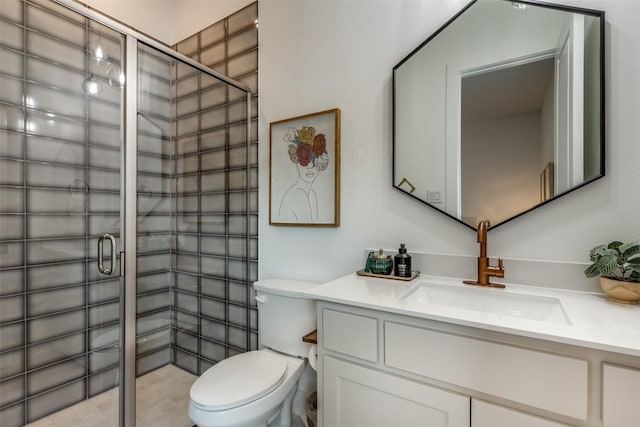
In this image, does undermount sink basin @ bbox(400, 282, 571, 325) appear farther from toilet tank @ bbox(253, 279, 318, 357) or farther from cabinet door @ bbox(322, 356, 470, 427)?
toilet tank @ bbox(253, 279, 318, 357)

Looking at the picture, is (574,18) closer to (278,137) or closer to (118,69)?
(278,137)

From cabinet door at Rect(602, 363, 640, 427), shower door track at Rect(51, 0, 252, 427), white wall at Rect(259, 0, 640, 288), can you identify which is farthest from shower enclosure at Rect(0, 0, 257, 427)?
cabinet door at Rect(602, 363, 640, 427)

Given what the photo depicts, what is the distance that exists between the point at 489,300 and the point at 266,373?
948 mm

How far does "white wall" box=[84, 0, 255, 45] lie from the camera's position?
200 centimetres

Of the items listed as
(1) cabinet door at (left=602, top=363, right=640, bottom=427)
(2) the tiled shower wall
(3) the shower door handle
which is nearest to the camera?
(1) cabinet door at (left=602, top=363, right=640, bottom=427)

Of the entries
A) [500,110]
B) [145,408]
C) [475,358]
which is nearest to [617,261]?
[475,358]

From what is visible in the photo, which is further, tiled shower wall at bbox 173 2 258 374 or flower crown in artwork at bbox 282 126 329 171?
tiled shower wall at bbox 173 2 258 374

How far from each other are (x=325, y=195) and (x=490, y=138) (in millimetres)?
799

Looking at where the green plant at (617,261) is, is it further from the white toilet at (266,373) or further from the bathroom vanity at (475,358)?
the white toilet at (266,373)

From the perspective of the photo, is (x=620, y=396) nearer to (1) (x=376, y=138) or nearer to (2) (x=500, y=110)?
(2) (x=500, y=110)

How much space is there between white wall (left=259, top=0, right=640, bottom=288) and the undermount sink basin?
0.57ft

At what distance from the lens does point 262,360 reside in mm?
1402

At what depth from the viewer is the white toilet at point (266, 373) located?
3.62 ft

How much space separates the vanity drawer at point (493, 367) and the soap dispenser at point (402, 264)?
39cm
